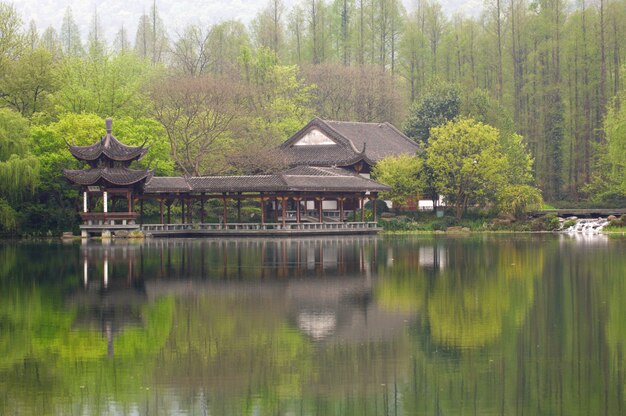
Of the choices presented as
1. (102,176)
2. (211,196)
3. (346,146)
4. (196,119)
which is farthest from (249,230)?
(346,146)

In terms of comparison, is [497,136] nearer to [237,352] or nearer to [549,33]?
[549,33]

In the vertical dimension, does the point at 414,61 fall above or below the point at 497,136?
above

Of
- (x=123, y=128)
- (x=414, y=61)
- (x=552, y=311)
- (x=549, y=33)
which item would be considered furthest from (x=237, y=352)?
(x=414, y=61)

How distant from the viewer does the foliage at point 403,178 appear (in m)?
60.3

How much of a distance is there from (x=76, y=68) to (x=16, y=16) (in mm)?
4654

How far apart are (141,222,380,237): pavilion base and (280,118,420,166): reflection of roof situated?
363 inches

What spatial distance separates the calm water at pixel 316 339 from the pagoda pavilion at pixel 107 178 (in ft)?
63.6

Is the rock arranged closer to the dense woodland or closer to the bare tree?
the dense woodland

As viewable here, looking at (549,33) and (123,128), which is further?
(549,33)

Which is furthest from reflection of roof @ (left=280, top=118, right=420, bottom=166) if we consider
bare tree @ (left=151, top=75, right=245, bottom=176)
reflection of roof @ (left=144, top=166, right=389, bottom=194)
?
reflection of roof @ (left=144, top=166, right=389, bottom=194)

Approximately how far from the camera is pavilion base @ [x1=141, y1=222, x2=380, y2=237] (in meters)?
54.2

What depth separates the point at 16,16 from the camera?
6306 cm

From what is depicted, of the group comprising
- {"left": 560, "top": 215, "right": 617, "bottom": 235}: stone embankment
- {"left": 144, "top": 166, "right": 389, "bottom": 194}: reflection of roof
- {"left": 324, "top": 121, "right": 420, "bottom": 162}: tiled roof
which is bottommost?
{"left": 560, "top": 215, "right": 617, "bottom": 235}: stone embankment

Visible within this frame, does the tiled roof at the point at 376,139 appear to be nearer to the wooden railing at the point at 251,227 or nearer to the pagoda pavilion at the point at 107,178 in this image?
the wooden railing at the point at 251,227
